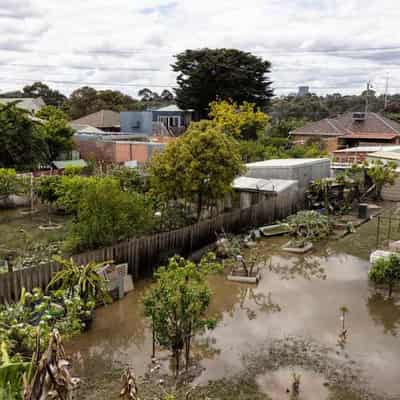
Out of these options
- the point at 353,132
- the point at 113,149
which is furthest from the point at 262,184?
the point at 353,132

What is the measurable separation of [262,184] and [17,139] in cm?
1223

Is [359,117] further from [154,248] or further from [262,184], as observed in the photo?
→ [154,248]

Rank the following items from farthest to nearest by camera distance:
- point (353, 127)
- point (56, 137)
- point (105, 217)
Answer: point (353, 127), point (56, 137), point (105, 217)

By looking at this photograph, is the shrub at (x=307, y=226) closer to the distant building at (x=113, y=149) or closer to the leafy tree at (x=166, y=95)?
the distant building at (x=113, y=149)

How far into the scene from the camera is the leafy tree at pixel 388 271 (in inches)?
420

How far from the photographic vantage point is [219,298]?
35.5ft

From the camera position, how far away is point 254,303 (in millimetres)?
10500

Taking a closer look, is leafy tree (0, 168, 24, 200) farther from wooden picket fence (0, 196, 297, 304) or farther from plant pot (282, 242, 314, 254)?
plant pot (282, 242, 314, 254)

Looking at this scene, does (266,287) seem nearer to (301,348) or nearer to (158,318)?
(301,348)

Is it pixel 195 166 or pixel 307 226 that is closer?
pixel 195 166

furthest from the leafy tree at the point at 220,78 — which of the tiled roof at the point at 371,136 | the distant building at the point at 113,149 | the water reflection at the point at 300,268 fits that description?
the water reflection at the point at 300,268

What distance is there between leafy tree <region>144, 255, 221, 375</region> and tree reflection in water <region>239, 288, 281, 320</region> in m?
2.53

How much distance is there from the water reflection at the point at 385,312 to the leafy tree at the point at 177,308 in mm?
4201

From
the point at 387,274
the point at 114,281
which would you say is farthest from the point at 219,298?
the point at 387,274
